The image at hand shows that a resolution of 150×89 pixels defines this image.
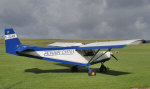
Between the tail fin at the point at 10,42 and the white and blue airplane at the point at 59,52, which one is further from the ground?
the tail fin at the point at 10,42

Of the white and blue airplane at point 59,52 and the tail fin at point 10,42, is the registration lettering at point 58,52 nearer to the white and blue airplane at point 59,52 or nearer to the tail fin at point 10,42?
the white and blue airplane at point 59,52

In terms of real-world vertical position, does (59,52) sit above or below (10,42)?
below

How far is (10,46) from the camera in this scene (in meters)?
13.5

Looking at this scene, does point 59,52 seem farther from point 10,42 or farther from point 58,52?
point 10,42

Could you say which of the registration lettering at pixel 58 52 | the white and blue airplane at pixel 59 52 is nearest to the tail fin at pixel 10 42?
the white and blue airplane at pixel 59 52

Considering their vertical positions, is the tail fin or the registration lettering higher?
the tail fin

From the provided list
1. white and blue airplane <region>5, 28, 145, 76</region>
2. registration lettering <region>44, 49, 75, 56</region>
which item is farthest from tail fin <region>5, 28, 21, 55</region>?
registration lettering <region>44, 49, 75, 56</region>

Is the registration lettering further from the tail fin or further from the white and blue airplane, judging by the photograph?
the tail fin

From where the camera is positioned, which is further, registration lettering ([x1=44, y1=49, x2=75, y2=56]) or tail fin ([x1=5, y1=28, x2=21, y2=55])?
registration lettering ([x1=44, y1=49, x2=75, y2=56])

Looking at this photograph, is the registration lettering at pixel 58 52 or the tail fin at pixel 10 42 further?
the registration lettering at pixel 58 52

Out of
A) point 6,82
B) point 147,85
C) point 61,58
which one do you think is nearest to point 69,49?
point 61,58

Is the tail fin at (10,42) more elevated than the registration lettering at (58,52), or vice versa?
the tail fin at (10,42)

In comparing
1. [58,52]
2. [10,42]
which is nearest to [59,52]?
[58,52]

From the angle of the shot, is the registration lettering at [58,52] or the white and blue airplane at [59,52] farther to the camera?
the registration lettering at [58,52]
